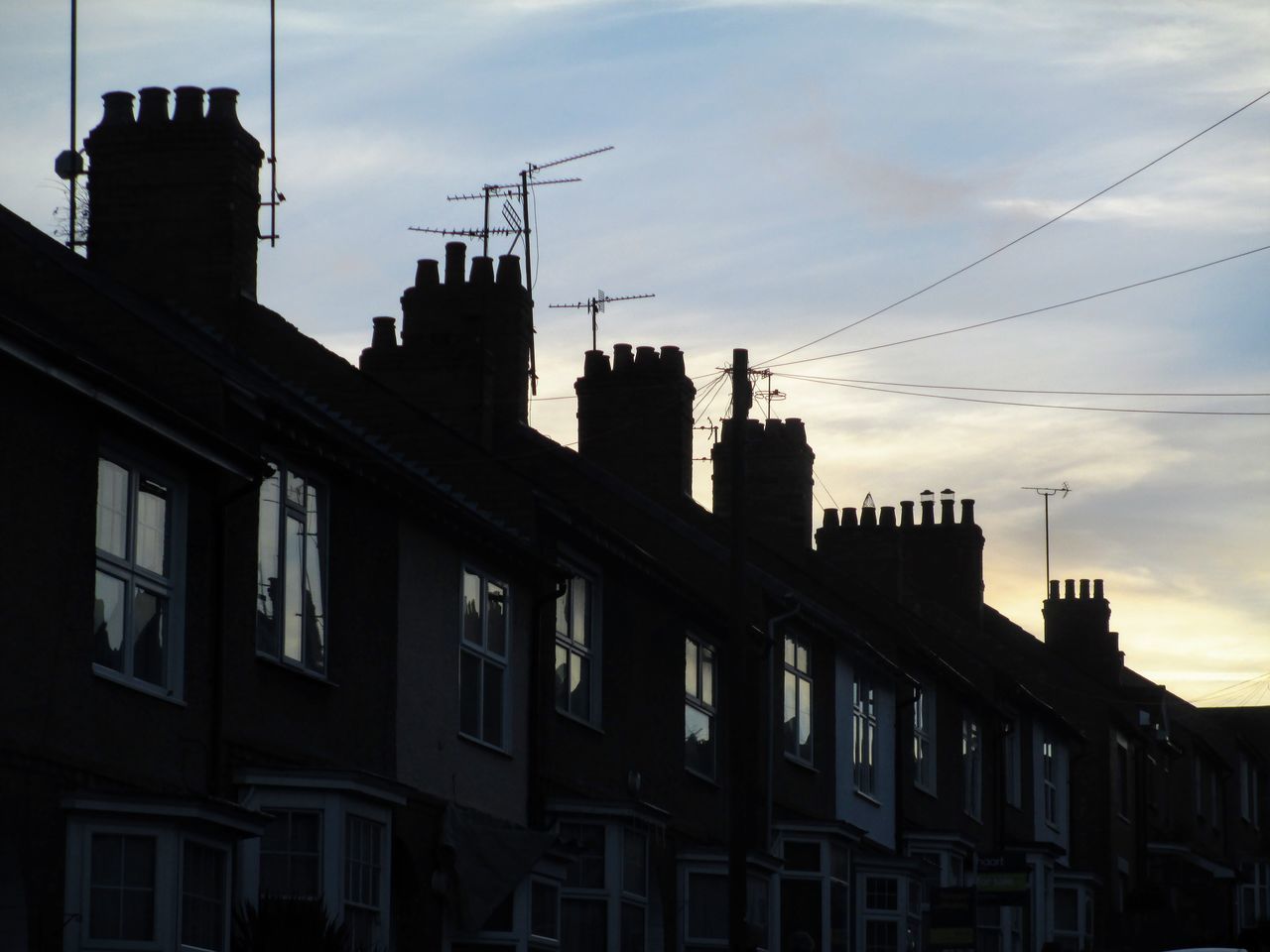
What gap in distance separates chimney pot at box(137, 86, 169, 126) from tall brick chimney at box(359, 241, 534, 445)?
508 cm

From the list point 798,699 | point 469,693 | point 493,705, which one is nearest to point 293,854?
point 469,693

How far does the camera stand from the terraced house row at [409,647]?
1428cm

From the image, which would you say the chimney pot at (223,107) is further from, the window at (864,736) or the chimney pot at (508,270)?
the window at (864,736)

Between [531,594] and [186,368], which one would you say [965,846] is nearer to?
[531,594]

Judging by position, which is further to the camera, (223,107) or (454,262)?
(454,262)

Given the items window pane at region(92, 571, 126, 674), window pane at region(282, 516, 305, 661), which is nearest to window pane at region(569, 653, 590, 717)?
window pane at region(282, 516, 305, 661)

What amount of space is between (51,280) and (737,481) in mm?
8111

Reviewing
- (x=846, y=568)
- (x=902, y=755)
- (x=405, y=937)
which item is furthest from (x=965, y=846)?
(x=405, y=937)

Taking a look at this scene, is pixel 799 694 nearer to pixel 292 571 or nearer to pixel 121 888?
pixel 292 571

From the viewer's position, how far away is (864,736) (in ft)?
106

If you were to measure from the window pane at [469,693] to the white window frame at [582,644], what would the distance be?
186 centimetres

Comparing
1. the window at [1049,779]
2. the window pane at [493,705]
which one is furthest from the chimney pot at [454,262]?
the window at [1049,779]

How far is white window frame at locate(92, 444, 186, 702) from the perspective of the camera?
14750mm

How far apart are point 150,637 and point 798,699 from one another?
15584 millimetres
